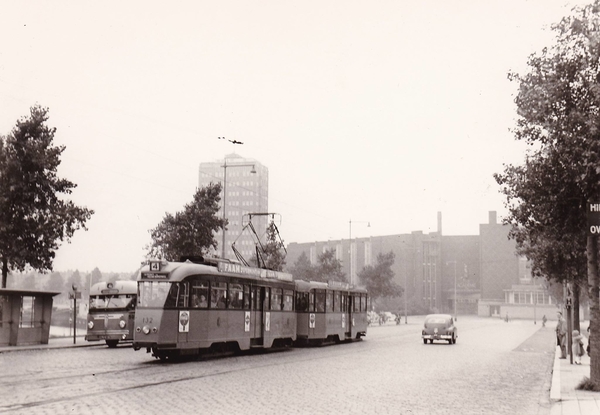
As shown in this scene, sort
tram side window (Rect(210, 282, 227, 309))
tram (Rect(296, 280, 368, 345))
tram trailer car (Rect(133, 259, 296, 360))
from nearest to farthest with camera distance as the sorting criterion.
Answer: tram trailer car (Rect(133, 259, 296, 360)), tram side window (Rect(210, 282, 227, 309)), tram (Rect(296, 280, 368, 345))

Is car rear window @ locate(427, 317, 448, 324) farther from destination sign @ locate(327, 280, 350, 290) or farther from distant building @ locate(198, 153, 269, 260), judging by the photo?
distant building @ locate(198, 153, 269, 260)

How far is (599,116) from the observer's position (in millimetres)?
13219

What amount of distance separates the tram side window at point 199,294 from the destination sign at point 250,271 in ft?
3.70

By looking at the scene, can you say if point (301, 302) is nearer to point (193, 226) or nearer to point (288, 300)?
point (288, 300)

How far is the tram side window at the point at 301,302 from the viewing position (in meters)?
30.1

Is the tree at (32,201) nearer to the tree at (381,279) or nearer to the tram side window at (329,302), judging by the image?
the tram side window at (329,302)

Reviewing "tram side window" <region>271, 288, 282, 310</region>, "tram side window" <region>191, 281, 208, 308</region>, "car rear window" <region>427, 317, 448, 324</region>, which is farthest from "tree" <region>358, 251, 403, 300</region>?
"tram side window" <region>191, 281, 208, 308</region>

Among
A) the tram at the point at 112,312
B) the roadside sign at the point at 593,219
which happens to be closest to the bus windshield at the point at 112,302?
the tram at the point at 112,312

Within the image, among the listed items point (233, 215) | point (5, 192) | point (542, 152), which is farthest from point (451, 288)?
point (542, 152)

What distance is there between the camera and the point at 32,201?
95.0ft

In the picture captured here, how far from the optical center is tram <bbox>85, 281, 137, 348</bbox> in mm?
28344

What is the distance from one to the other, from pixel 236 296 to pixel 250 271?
1458mm

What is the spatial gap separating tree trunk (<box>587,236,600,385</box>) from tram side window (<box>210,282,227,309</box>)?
1175 cm

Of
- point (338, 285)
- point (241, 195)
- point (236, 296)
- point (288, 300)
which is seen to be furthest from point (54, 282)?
point (236, 296)
